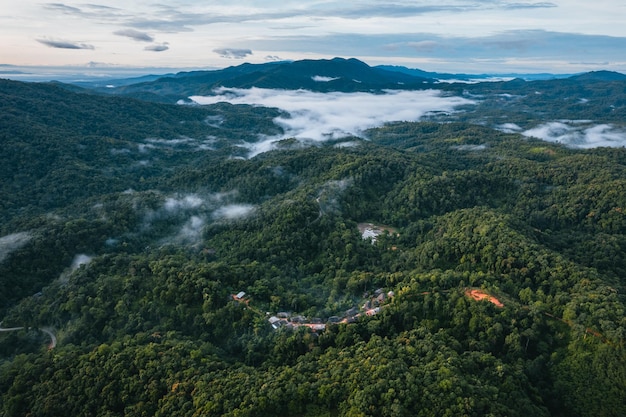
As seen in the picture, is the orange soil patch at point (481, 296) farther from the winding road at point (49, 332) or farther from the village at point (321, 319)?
the winding road at point (49, 332)

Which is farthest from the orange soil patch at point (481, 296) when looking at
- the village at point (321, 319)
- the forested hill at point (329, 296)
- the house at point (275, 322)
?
the house at point (275, 322)

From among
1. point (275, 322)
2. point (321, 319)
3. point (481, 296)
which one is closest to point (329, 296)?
point (321, 319)

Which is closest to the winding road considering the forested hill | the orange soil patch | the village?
the forested hill

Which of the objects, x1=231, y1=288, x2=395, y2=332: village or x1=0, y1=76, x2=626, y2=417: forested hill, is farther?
x1=231, y1=288, x2=395, y2=332: village

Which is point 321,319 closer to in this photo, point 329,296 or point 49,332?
point 329,296

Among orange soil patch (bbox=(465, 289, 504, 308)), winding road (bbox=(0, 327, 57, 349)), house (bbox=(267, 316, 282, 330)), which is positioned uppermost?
orange soil patch (bbox=(465, 289, 504, 308))

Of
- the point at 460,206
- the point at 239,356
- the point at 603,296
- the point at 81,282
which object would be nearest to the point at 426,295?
the point at 603,296

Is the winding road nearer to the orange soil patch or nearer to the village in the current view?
the village
